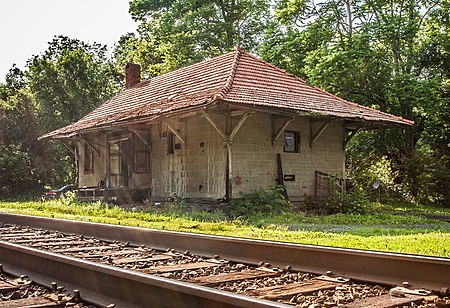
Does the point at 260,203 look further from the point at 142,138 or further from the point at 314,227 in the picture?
the point at 142,138

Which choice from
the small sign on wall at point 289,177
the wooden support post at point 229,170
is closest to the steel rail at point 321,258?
the wooden support post at point 229,170

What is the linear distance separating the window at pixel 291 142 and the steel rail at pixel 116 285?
41.6 ft

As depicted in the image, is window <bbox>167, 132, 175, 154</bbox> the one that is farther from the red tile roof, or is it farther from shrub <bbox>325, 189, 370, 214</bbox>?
shrub <bbox>325, 189, 370, 214</bbox>

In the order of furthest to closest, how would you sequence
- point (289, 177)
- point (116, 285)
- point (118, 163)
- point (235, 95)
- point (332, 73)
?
point (332, 73) < point (118, 163) < point (289, 177) < point (235, 95) < point (116, 285)

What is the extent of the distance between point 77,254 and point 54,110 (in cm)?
3100

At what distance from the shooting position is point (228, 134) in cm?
1593

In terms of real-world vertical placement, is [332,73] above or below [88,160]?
above

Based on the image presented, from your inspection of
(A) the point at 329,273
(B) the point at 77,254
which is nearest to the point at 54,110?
(B) the point at 77,254

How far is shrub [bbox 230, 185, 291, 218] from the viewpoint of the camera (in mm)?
15383

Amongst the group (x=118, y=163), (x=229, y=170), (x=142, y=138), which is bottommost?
(x=229, y=170)

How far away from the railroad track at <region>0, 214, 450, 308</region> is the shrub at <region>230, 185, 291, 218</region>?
787cm

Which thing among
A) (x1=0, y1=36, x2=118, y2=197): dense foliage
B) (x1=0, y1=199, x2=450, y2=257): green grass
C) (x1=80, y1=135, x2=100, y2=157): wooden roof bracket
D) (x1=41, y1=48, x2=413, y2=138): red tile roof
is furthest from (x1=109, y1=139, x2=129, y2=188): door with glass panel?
(x1=0, y1=36, x2=118, y2=197): dense foliage

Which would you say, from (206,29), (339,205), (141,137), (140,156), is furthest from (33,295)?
(206,29)

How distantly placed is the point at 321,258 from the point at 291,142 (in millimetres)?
12909
